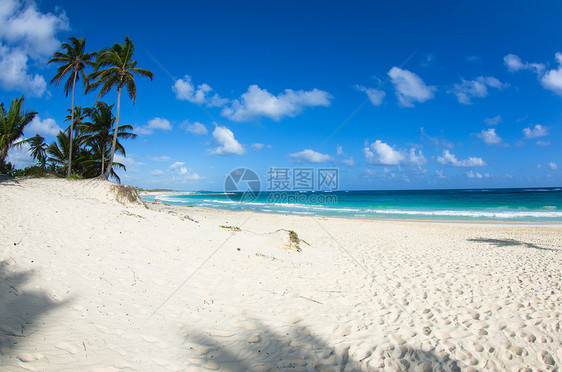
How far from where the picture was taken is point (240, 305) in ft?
14.9

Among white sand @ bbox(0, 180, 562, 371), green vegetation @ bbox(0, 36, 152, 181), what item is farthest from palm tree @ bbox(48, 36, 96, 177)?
white sand @ bbox(0, 180, 562, 371)

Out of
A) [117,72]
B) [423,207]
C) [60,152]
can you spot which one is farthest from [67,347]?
[423,207]

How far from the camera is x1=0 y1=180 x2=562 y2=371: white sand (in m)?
3.07

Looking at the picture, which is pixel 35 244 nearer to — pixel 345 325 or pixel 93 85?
pixel 345 325

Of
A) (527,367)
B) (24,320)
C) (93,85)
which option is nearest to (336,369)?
(527,367)

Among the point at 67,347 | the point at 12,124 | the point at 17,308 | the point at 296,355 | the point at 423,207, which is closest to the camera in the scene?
the point at 67,347

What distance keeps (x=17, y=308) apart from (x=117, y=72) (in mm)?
18934

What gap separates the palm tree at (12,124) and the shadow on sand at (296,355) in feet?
71.5

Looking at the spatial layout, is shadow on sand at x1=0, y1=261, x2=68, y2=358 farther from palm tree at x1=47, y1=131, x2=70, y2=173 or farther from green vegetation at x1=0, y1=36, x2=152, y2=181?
palm tree at x1=47, y1=131, x2=70, y2=173

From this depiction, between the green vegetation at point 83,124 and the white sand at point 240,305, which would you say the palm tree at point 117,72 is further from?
the white sand at point 240,305

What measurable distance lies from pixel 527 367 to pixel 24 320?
5.93 metres

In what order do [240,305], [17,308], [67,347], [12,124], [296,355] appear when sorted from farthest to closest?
[12,124], [240,305], [17,308], [296,355], [67,347]

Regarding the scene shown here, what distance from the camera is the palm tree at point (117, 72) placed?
1781cm

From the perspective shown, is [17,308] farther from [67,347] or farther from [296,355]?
[296,355]
